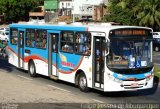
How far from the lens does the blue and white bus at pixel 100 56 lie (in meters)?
16.4

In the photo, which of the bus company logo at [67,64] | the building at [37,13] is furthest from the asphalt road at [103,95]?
the building at [37,13]

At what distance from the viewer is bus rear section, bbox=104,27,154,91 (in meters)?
16.4

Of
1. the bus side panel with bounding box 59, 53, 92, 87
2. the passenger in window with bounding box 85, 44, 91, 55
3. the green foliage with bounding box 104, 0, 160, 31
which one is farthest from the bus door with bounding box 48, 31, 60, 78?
the green foliage with bounding box 104, 0, 160, 31

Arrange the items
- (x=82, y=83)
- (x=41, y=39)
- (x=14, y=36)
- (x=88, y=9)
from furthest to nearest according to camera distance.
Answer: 1. (x=88, y=9)
2. (x=14, y=36)
3. (x=41, y=39)
4. (x=82, y=83)

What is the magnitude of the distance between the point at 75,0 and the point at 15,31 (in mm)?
67705

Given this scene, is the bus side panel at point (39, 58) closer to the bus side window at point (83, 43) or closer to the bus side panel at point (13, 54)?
the bus side panel at point (13, 54)

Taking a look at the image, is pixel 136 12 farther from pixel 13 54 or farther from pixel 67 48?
pixel 67 48

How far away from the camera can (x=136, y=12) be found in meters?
59.0

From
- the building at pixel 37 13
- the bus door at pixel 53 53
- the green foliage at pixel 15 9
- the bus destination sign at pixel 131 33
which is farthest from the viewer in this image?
the green foliage at pixel 15 9

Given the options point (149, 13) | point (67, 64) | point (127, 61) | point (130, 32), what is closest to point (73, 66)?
point (67, 64)

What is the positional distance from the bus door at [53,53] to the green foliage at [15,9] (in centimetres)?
9933

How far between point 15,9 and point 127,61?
104878mm

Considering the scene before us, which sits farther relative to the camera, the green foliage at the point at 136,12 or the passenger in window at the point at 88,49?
the green foliage at the point at 136,12

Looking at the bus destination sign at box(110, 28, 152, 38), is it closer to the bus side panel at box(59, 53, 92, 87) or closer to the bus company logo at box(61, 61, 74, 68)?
the bus side panel at box(59, 53, 92, 87)
